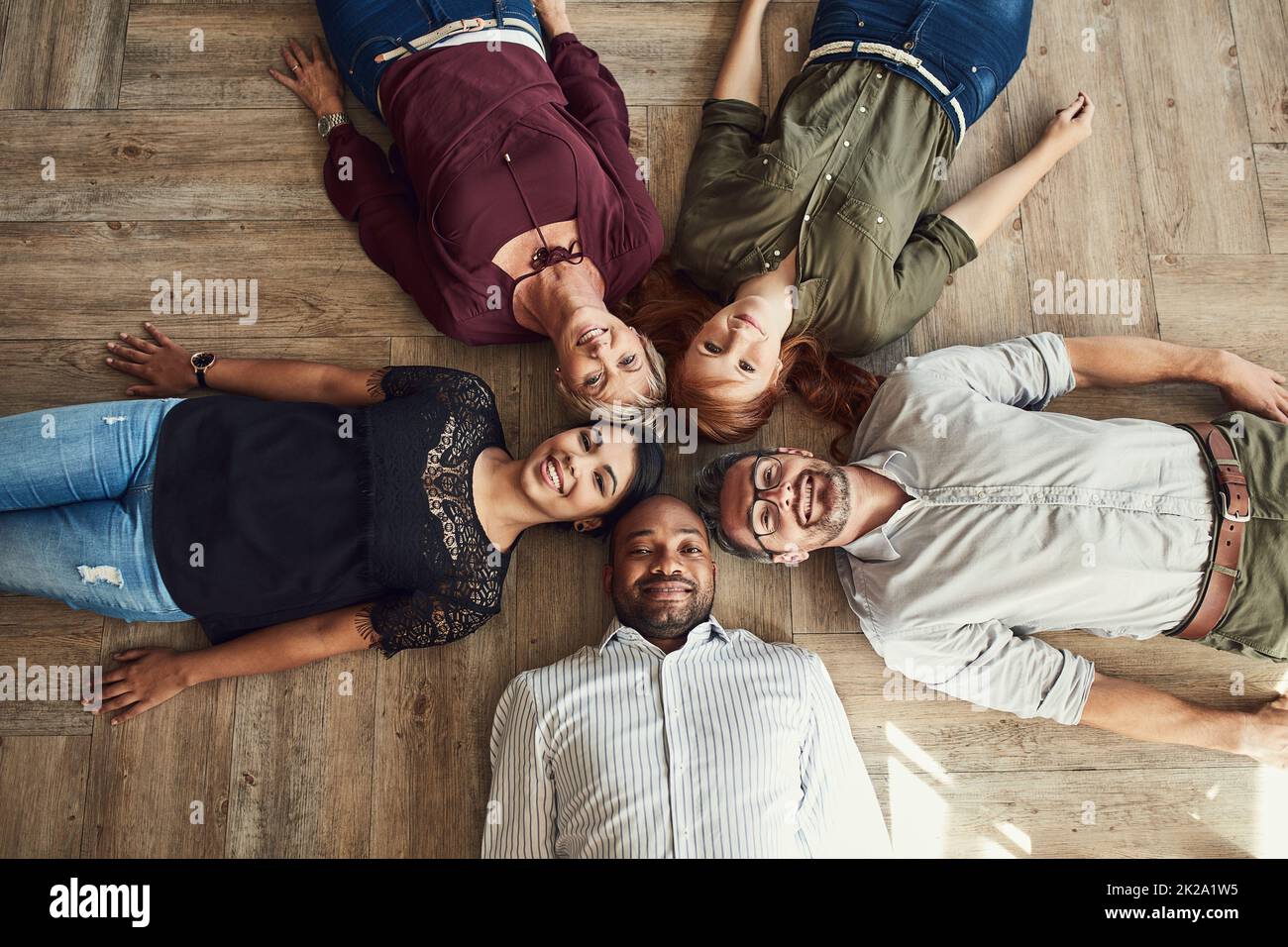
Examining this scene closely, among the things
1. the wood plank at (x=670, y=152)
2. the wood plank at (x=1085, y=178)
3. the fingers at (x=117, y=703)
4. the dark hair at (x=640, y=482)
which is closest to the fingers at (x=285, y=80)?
the wood plank at (x=670, y=152)

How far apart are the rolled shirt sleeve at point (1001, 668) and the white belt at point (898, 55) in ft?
4.39

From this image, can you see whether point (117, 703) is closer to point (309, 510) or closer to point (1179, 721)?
point (309, 510)

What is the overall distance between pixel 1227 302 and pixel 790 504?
1.51m

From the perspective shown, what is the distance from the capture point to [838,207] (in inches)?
83.0

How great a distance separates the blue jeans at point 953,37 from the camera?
2174 mm

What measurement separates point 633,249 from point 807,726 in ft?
4.14

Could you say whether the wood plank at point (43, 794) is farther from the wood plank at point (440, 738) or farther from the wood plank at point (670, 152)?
the wood plank at point (670, 152)

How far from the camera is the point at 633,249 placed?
2.13m

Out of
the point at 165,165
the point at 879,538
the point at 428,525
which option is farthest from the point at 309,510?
the point at 879,538

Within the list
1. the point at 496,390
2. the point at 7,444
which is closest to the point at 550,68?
the point at 496,390

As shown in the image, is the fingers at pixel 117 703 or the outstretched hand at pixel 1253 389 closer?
the fingers at pixel 117 703
